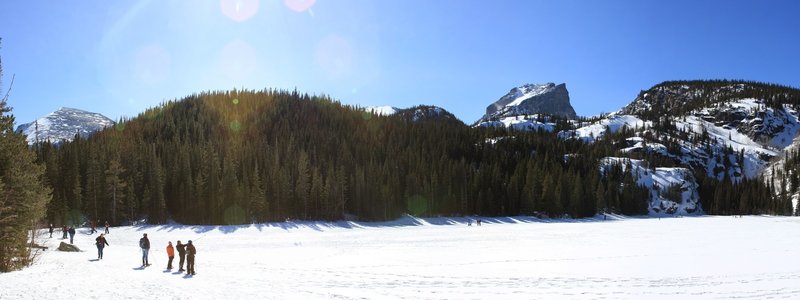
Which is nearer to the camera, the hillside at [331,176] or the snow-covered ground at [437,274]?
the snow-covered ground at [437,274]

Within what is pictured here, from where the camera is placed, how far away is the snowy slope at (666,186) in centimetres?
15475

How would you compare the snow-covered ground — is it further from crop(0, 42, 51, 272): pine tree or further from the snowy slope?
the snowy slope

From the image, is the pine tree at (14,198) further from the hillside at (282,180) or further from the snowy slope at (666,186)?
the snowy slope at (666,186)

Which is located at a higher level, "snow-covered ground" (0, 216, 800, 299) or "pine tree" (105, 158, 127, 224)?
"pine tree" (105, 158, 127, 224)

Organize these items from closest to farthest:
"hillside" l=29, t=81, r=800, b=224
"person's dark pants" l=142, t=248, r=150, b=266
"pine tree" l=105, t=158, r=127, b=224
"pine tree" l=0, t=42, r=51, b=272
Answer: "pine tree" l=0, t=42, r=51, b=272
"person's dark pants" l=142, t=248, r=150, b=266
"pine tree" l=105, t=158, r=127, b=224
"hillside" l=29, t=81, r=800, b=224

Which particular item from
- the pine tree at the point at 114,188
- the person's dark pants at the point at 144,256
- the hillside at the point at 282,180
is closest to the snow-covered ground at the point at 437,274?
the person's dark pants at the point at 144,256

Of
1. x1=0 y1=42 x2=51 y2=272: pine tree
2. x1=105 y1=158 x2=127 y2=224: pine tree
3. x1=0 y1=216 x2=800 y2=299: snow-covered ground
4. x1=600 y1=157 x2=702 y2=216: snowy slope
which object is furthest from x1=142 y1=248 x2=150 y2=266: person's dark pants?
x1=600 y1=157 x2=702 y2=216: snowy slope

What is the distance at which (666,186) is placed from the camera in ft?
543

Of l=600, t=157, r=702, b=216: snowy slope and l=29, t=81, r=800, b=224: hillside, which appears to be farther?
l=600, t=157, r=702, b=216: snowy slope

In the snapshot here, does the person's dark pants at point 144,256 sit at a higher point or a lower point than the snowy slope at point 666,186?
lower

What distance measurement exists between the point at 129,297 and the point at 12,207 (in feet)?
44.2

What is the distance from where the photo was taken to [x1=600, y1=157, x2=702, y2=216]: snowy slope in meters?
155

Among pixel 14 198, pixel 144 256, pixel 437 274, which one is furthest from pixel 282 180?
pixel 437 274

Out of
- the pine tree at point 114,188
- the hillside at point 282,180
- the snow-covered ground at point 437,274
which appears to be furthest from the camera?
the hillside at point 282,180
